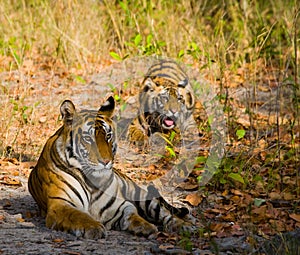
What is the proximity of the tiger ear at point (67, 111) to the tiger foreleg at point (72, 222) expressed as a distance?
0.59 m

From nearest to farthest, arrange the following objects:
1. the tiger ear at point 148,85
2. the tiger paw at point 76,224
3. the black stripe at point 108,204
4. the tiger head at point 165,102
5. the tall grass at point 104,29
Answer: the tiger paw at point 76,224 < the black stripe at point 108,204 < the tiger head at point 165,102 < the tiger ear at point 148,85 < the tall grass at point 104,29

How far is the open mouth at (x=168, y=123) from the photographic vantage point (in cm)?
730

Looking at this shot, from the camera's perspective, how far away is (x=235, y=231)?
4.81 m

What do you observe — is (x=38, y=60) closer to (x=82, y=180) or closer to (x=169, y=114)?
(x=169, y=114)

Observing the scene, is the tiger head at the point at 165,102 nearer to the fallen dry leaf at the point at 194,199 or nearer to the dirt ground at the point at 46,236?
the dirt ground at the point at 46,236

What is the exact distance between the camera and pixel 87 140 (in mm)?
4934

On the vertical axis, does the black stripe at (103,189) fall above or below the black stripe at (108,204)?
above

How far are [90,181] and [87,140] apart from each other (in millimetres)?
276

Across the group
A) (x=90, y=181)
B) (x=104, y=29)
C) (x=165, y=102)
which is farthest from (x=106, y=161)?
(x=104, y=29)

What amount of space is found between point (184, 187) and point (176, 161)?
0.49 meters

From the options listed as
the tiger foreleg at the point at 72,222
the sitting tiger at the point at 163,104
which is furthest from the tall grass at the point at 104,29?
the tiger foreleg at the point at 72,222

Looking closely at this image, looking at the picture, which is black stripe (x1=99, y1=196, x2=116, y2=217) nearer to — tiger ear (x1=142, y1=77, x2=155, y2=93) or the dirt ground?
the dirt ground

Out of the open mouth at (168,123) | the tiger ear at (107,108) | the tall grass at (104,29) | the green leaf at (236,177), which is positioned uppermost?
the tall grass at (104,29)

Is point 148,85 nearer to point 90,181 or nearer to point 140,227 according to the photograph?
point 90,181
